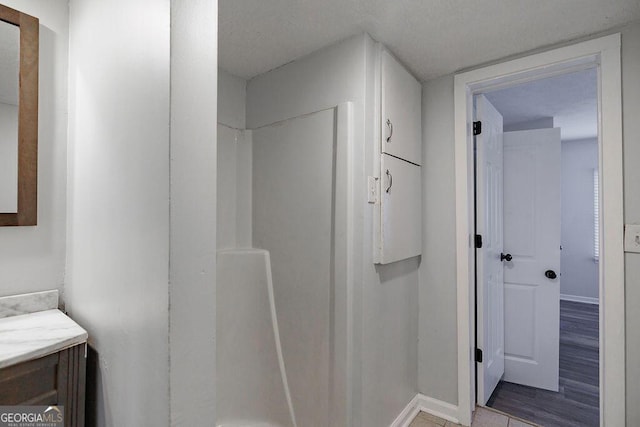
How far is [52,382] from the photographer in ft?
3.03

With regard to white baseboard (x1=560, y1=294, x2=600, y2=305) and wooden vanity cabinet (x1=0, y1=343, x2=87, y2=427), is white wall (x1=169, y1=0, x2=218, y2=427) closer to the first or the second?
wooden vanity cabinet (x1=0, y1=343, x2=87, y2=427)

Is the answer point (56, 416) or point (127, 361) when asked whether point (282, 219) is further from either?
point (56, 416)

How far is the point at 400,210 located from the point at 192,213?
136 cm

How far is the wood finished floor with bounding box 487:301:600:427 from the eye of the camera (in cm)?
211

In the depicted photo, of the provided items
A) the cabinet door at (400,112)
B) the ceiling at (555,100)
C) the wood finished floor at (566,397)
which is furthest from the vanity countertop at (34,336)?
the ceiling at (555,100)

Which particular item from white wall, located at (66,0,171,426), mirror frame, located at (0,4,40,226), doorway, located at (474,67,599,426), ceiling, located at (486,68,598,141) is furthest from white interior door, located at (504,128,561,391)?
mirror frame, located at (0,4,40,226)

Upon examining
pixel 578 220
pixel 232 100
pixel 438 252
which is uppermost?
pixel 232 100

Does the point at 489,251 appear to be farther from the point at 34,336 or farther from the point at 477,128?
the point at 34,336

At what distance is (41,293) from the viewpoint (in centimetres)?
118

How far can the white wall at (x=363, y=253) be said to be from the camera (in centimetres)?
164

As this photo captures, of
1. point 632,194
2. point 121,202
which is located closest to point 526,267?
point 632,194

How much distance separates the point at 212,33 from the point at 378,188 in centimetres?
111

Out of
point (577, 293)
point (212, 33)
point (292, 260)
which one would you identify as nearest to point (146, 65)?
point (212, 33)

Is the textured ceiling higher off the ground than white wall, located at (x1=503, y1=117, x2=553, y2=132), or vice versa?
white wall, located at (x1=503, y1=117, x2=553, y2=132)
